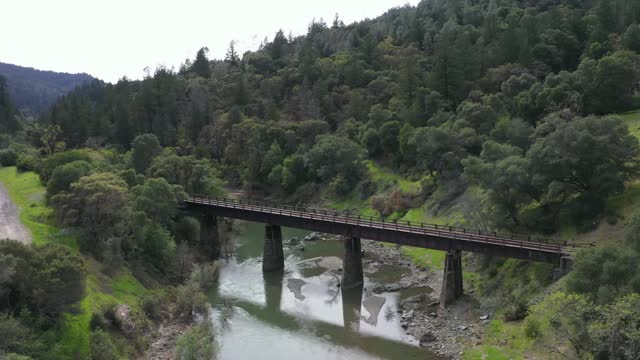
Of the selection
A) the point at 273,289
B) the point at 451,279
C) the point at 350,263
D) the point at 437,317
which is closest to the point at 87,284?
the point at 273,289

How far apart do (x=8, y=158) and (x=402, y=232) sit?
2800 inches

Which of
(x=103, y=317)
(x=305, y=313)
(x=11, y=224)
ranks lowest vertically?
(x=305, y=313)

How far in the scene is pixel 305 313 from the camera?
4994 centimetres

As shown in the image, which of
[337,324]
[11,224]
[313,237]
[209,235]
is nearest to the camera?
[337,324]

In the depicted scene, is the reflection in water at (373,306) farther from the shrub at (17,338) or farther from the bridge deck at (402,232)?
the shrub at (17,338)

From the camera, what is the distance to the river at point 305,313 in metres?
41.2

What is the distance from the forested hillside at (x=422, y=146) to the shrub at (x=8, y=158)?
24 cm

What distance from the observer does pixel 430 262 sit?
59.6m

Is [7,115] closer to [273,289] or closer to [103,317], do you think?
[273,289]

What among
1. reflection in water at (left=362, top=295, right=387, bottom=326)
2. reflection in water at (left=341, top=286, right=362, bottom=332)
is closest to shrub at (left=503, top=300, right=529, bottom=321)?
reflection in water at (left=362, top=295, right=387, bottom=326)

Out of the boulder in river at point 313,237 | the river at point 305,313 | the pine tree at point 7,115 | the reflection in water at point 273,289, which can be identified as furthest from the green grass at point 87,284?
the pine tree at point 7,115

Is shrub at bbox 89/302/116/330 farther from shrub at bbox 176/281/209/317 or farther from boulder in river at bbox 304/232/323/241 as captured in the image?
boulder in river at bbox 304/232/323/241

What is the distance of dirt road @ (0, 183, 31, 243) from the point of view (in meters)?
46.6

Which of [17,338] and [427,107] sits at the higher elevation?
[427,107]
